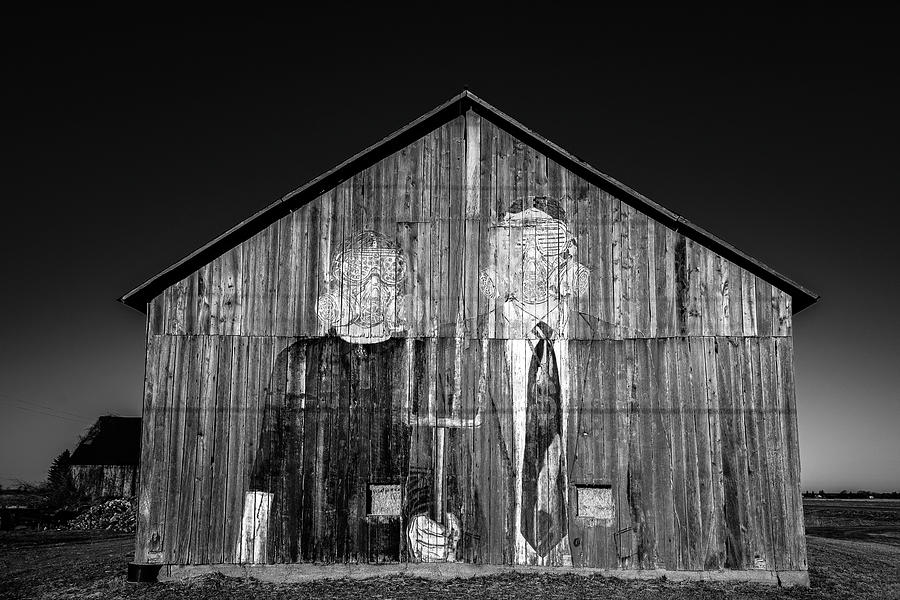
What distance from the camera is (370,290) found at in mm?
13438

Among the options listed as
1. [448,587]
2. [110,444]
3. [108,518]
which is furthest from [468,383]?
[110,444]

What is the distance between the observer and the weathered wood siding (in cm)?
1257

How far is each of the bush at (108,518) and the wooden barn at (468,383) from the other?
20.1 meters

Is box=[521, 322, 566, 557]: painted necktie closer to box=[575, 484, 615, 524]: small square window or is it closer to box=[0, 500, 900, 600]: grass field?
box=[575, 484, 615, 524]: small square window

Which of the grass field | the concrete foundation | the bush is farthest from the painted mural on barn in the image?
the bush

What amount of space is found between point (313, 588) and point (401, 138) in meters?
7.88

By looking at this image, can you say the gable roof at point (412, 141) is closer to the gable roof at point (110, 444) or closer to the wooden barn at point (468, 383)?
the wooden barn at point (468, 383)

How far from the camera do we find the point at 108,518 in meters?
32.0

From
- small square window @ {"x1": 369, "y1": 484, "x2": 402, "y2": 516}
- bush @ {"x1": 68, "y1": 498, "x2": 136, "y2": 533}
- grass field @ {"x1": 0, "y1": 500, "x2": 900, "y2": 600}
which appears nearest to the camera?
grass field @ {"x1": 0, "y1": 500, "x2": 900, "y2": 600}

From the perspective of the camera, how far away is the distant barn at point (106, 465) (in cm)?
3950

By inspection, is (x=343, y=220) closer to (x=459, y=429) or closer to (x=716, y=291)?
(x=459, y=429)

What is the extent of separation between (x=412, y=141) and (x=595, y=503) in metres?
7.18

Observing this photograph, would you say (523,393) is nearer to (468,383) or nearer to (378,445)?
(468,383)

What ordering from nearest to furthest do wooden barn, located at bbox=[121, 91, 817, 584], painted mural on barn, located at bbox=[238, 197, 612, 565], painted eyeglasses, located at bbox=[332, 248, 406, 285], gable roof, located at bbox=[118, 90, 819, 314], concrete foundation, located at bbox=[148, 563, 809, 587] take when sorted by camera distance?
concrete foundation, located at bbox=[148, 563, 809, 587], wooden barn, located at bbox=[121, 91, 817, 584], painted mural on barn, located at bbox=[238, 197, 612, 565], gable roof, located at bbox=[118, 90, 819, 314], painted eyeglasses, located at bbox=[332, 248, 406, 285]
